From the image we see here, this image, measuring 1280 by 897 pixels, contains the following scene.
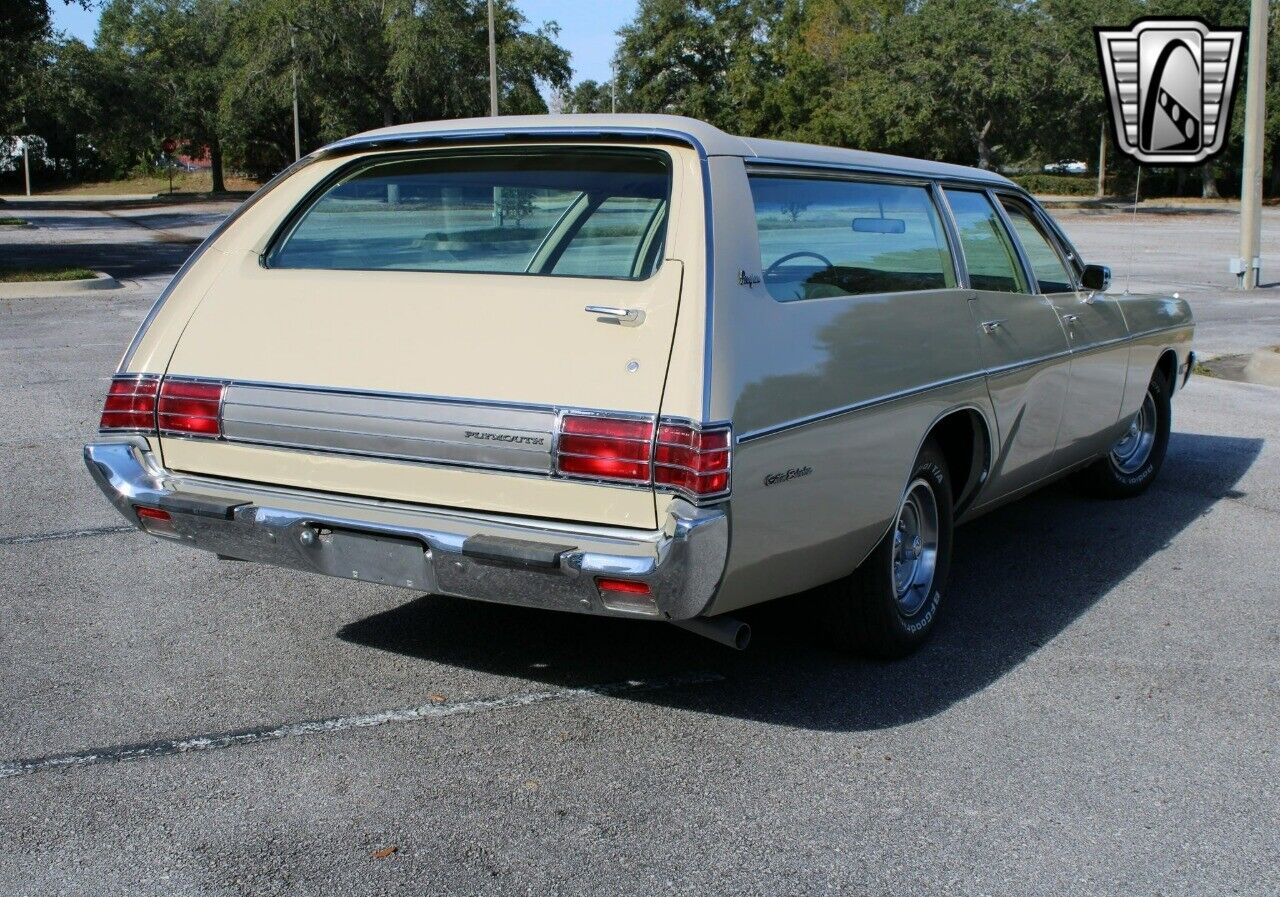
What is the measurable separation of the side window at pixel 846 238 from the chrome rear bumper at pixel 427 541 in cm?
88

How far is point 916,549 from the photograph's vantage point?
4.81 meters

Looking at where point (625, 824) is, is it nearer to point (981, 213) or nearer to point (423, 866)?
point (423, 866)

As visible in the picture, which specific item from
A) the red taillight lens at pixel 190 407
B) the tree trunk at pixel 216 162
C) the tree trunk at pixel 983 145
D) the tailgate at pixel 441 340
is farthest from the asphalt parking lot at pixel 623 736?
the tree trunk at pixel 216 162

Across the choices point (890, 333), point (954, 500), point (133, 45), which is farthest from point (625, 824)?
point (133, 45)

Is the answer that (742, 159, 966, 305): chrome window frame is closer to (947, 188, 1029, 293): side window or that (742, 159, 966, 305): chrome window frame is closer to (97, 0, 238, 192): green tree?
(947, 188, 1029, 293): side window

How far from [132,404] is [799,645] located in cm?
240

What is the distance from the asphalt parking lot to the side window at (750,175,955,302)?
1142 mm

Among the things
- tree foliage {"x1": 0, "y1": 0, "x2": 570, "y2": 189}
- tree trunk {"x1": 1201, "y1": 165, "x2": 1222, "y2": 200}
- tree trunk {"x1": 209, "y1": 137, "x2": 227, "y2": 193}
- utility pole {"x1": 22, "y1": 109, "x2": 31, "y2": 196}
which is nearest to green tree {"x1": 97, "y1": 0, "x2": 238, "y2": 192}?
tree trunk {"x1": 209, "y1": 137, "x2": 227, "y2": 193}

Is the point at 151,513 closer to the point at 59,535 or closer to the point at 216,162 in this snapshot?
the point at 59,535

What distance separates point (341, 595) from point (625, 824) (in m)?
2.20

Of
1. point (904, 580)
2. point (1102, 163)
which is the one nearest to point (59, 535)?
point (904, 580)

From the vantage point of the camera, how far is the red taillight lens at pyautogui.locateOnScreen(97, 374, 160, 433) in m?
4.29

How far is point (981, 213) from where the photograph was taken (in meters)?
5.39

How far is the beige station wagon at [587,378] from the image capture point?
3.64 meters
